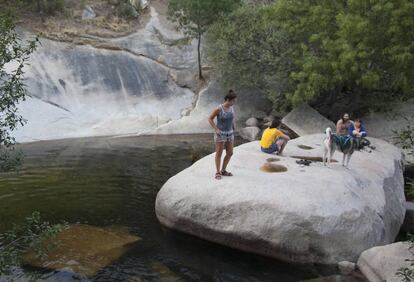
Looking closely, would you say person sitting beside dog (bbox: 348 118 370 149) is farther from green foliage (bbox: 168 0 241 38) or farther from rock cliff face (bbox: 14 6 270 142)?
green foliage (bbox: 168 0 241 38)

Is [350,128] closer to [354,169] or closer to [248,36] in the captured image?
[354,169]

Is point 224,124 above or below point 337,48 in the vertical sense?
below

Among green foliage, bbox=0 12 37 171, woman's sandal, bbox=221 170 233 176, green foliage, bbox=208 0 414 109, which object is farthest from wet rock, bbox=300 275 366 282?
green foliage, bbox=208 0 414 109

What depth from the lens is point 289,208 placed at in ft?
29.0

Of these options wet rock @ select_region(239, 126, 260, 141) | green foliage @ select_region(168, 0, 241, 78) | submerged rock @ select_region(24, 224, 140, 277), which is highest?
green foliage @ select_region(168, 0, 241, 78)

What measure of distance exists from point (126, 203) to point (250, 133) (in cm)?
1246

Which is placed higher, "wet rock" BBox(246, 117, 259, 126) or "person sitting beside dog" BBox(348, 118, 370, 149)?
"person sitting beside dog" BBox(348, 118, 370, 149)

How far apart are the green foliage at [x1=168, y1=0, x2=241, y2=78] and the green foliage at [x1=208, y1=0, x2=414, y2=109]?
597cm

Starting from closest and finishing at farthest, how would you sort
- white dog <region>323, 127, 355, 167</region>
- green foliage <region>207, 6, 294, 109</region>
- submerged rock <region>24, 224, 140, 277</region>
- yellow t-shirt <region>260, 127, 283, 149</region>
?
submerged rock <region>24, 224, 140, 277</region>
white dog <region>323, 127, 355, 167</region>
yellow t-shirt <region>260, 127, 283, 149</region>
green foliage <region>207, 6, 294, 109</region>

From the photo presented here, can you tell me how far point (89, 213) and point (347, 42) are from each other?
44.4ft

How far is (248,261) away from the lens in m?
8.88

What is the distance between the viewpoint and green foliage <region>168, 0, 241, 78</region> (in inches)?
1168

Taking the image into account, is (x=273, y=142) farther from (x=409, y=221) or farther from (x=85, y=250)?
(x=85, y=250)

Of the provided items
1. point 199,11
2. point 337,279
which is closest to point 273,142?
point 337,279
